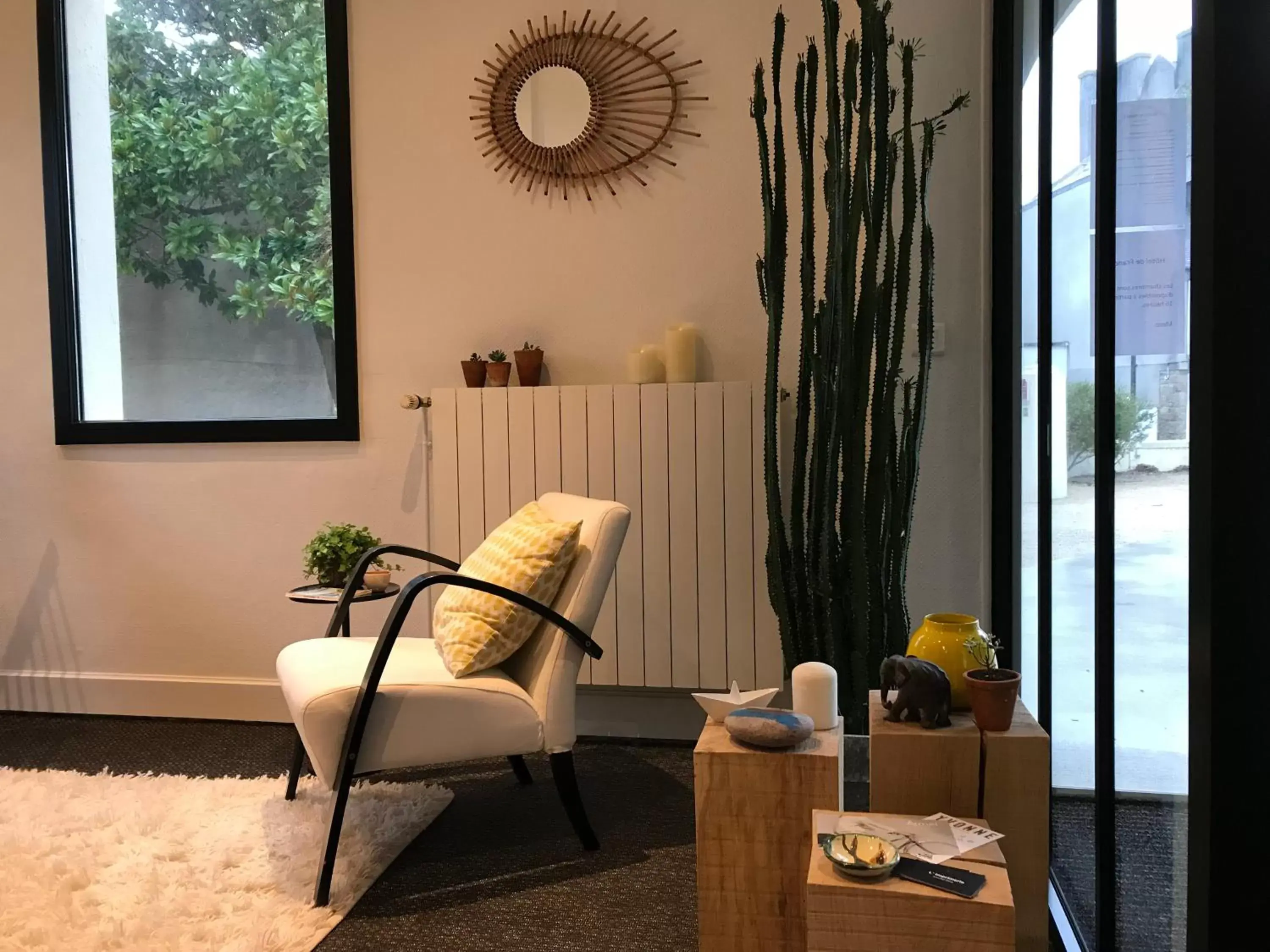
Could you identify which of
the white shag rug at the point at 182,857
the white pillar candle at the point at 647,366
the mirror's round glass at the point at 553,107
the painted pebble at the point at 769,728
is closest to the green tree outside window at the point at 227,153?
the mirror's round glass at the point at 553,107

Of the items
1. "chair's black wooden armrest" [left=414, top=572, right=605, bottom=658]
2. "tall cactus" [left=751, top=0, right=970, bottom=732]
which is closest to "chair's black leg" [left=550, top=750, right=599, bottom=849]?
"chair's black wooden armrest" [left=414, top=572, right=605, bottom=658]

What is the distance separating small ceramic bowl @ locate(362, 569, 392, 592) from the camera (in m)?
3.07

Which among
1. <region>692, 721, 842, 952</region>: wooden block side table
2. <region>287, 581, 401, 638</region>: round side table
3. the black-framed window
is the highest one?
the black-framed window

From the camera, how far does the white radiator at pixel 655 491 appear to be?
10.4ft

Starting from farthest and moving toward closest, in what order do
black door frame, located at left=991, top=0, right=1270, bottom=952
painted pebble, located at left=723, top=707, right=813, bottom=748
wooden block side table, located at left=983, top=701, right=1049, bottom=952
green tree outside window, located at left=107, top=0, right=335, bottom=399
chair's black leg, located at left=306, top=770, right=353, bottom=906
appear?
green tree outside window, located at left=107, top=0, right=335, bottom=399 < chair's black leg, located at left=306, top=770, right=353, bottom=906 < painted pebble, located at left=723, top=707, right=813, bottom=748 < wooden block side table, located at left=983, top=701, right=1049, bottom=952 < black door frame, located at left=991, top=0, right=1270, bottom=952

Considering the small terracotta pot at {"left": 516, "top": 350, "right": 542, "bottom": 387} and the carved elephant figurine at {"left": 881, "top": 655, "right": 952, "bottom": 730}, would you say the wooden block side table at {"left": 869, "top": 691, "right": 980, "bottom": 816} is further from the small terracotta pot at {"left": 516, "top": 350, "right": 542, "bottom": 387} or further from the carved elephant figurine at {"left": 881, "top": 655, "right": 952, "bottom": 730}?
the small terracotta pot at {"left": 516, "top": 350, "right": 542, "bottom": 387}

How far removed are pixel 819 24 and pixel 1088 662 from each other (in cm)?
219

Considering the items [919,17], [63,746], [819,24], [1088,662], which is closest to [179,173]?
[63,746]

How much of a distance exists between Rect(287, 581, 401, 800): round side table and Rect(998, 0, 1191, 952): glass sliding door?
176 cm

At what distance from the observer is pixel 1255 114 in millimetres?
1084

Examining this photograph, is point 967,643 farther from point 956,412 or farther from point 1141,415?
point 956,412

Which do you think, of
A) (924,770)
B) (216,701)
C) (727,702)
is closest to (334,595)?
(216,701)

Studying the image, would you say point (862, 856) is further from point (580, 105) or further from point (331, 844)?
→ point (580, 105)

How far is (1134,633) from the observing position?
61.4 inches
